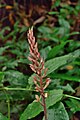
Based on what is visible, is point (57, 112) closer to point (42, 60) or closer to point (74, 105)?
point (74, 105)

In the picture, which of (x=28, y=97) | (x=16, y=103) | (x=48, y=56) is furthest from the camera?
(x=48, y=56)

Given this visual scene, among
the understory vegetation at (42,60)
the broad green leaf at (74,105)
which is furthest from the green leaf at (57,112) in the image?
the broad green leaf at (74,105)

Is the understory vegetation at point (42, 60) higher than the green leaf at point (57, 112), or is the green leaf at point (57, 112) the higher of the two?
the green leaf at point (57, 112)

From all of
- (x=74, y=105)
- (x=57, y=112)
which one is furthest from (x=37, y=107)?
(x=74, y=105)

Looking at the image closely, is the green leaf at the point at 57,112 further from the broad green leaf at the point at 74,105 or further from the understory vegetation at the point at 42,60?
the broad green leaf at the point at 74,105

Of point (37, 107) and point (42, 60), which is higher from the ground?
point (42, 60)

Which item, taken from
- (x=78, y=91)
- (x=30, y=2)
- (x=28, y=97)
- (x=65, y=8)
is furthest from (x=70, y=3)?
(x=28, y=97)

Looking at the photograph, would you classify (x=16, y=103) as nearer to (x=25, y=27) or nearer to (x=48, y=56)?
(x=48, y=56)

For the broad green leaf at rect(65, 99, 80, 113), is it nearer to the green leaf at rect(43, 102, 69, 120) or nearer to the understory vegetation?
the understory vegetation
